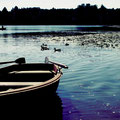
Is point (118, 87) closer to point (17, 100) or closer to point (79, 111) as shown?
point (79, 111)

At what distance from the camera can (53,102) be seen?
12164 millimetres

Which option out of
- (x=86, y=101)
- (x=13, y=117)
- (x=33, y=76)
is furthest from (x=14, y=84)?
(x=86, y=101)

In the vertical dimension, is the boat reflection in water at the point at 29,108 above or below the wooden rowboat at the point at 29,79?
below

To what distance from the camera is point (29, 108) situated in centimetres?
923

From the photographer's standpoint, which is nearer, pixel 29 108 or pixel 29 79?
pixel 29 108

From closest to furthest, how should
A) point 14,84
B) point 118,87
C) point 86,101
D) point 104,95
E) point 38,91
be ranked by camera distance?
point 38,91
point 14,84
point 86,101
point 104,95
point 118,87

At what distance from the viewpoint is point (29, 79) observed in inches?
517

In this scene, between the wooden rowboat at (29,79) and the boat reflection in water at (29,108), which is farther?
the wooden rowboat at (29,79)

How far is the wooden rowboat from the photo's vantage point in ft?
29.2

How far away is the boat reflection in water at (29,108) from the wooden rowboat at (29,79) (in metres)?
0.25

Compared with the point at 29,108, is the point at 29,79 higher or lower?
higher

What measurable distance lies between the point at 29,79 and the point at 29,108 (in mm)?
4020

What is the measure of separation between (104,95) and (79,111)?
2512mm

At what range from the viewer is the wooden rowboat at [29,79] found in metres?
8.91
